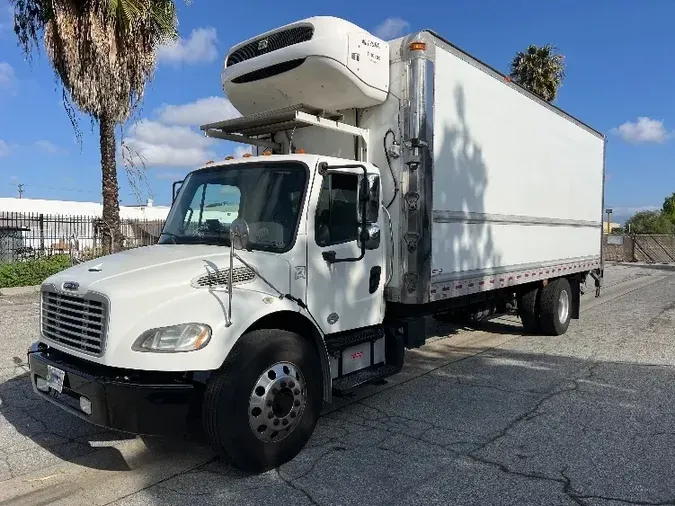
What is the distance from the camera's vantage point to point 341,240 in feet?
16.1

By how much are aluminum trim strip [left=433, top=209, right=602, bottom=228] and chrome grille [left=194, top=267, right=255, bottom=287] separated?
2313 mm

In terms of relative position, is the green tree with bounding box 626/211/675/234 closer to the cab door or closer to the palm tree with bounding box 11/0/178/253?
the palm tree with bounding box 11/0/178/253

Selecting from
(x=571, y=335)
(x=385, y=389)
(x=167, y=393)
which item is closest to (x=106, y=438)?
(x=167, y=393)

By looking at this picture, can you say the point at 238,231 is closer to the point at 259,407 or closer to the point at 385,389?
the point at 259,407

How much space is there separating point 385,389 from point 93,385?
131 inches

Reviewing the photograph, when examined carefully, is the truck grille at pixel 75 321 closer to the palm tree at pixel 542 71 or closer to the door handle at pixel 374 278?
the door handle at pixel 374 278

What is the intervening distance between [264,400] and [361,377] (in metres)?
1.36

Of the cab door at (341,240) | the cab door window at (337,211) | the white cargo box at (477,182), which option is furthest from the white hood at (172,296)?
the white cargo box at (477,182)

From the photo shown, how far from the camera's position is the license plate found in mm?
3928

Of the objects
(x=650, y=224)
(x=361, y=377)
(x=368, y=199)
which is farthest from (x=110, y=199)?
(x=650, y=224)

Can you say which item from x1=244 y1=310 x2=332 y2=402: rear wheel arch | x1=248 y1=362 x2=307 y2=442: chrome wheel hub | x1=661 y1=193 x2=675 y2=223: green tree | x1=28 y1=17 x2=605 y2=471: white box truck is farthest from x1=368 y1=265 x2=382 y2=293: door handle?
x1=661 y1=193 x2=675 y2=223: green tree

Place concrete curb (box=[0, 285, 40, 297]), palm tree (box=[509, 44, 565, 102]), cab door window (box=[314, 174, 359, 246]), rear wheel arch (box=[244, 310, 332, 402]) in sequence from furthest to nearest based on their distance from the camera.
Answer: palm tree (box=[509, 44, 565, 102]) < concrete curb (box=[0, 285, 40, 297]) < cab door window (box=[314, 174, 359, 246]) < rear wheel arch (box=[244, 310, 332, 402])

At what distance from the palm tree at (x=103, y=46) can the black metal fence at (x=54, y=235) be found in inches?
80.1

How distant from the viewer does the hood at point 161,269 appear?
3.90 m
